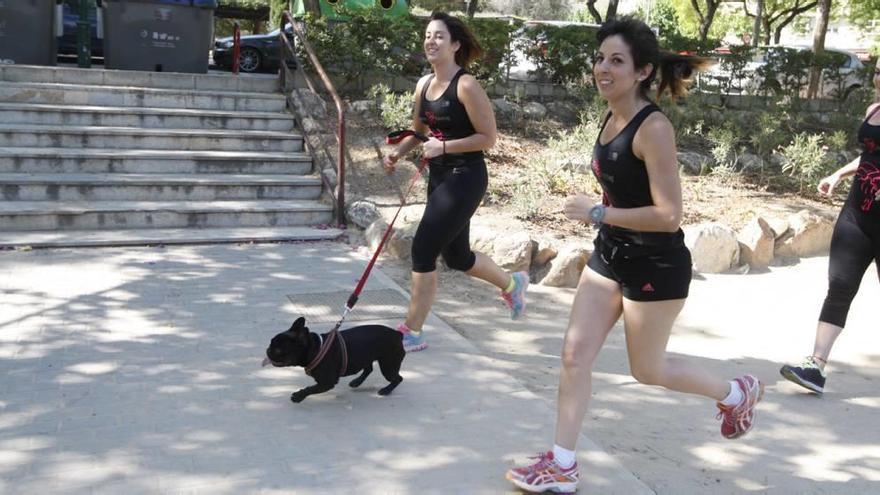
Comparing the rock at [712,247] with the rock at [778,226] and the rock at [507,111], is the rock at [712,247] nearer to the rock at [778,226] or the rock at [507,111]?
the rock at [778,226]

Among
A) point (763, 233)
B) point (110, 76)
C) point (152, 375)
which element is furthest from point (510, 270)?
point (110, 76)

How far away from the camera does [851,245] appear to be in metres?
4.75

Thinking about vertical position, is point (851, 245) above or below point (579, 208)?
below

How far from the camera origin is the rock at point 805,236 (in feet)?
26.7

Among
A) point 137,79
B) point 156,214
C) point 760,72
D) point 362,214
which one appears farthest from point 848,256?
point 760,72

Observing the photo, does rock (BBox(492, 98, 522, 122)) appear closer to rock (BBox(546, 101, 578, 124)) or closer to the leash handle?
rock (BBox(546, 101, 578, 124))

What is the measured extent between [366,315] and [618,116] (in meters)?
2.84

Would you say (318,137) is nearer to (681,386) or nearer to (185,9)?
(185,9)

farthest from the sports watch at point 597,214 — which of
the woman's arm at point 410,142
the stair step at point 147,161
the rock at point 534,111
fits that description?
the rock at point 534,111

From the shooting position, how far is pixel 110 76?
948 cm

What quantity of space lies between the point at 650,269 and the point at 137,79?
25.5 feet

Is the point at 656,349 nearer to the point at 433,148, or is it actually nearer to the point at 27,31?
the point at 433,148

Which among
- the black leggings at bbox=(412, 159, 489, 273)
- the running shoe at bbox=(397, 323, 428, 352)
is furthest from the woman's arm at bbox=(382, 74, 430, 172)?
the running shoe at bbox=(397, 323, 428, 352)

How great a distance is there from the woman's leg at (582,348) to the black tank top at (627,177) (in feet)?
0.75
